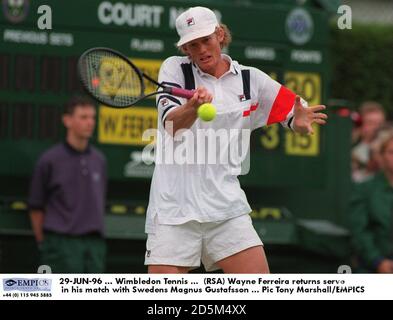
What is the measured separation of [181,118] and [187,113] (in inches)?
2.0

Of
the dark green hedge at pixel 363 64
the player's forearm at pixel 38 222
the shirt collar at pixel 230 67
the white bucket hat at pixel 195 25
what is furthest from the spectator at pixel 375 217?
the dark green hedge at pixel 363 64

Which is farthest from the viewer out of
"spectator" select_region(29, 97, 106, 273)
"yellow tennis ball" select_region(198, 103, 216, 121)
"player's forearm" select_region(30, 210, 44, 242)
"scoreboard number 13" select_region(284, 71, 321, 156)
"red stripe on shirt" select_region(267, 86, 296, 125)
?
"scoreboard number 13" select_region(284, 71, 321, 156)

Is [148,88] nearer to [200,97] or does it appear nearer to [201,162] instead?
[201,162]

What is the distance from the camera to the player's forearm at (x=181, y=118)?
18.3 ft

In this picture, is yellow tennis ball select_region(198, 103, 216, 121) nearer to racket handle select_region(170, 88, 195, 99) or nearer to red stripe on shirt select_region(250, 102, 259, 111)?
racket handle select_region(170, 88, 195, 99)

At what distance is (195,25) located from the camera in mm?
5824

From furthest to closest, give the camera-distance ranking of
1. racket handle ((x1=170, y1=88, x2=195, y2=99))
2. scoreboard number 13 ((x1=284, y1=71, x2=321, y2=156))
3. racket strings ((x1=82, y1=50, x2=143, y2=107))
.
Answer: scoreboard number 13 ((x1=284, y1=71, x2=321, y2=156)) → racket strings ((x1=82, y1=50, x2=143, y2=107)) → racket handle ((x1=170, y1=88, x2=195, y2=99))

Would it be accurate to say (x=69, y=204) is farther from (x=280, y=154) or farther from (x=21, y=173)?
(x=280, y=154)

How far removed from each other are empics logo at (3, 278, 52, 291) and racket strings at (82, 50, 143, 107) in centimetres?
113

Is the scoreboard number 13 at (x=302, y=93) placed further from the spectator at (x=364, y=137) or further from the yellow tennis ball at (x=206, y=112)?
the yellow tennis ball at (x=206, y=112)

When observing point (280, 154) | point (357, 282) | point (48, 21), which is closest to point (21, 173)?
point (48, 21)

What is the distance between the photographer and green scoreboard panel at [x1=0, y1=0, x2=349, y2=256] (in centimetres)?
888

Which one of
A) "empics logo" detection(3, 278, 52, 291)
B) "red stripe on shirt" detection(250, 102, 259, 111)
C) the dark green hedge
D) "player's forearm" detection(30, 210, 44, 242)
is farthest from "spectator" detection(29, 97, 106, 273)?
the dark green hedge

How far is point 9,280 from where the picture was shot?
260 inches
